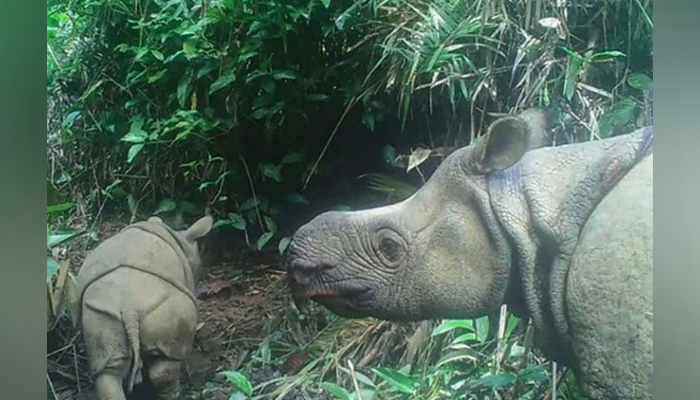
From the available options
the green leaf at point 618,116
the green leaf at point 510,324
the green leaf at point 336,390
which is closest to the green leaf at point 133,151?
the green leaf at point 336,390

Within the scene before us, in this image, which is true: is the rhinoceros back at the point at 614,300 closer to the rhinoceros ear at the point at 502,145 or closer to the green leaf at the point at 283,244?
the rhinoceros ear at the point at 502,145

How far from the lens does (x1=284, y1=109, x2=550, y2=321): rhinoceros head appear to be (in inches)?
78.5

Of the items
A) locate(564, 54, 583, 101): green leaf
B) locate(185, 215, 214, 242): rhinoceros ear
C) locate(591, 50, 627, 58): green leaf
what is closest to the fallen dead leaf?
locate(185, 215, 214, 242): rhinoceros ear

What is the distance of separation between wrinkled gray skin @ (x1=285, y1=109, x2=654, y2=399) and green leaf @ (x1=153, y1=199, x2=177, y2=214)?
326mm

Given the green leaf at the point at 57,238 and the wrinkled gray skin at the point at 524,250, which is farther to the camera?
the green leaf at the point at 57,238

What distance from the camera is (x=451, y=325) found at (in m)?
2.01

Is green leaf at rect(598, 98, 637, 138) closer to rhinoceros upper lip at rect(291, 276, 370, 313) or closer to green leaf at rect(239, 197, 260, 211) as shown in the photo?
rhinoceros upper lip at rect(291, 276, 370, 313)

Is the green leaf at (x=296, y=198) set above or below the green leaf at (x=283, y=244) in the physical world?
above

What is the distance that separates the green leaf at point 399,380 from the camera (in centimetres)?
200

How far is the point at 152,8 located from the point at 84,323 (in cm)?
81

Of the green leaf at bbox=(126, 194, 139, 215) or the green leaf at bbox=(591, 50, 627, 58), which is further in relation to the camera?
the green leaf at bbox=(126, 194, 139, 215)
